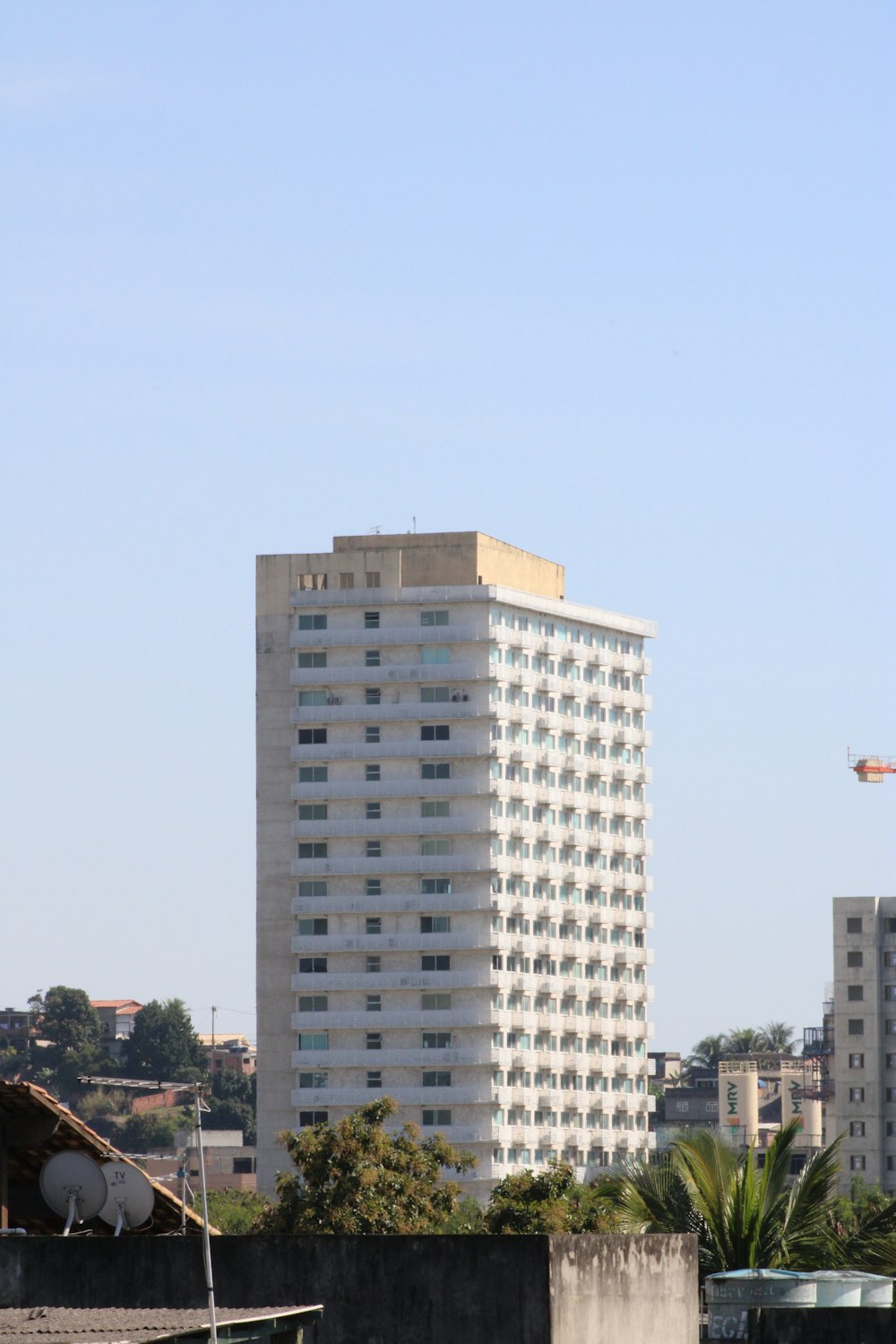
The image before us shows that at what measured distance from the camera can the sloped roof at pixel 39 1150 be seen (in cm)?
2950

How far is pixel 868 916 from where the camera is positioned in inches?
6786

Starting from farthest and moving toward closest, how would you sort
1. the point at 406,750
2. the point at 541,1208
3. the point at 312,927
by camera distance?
1. the point at 406,750
2. the point at 312,927
3. the point at 541,1208

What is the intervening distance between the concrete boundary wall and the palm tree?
5526 mm

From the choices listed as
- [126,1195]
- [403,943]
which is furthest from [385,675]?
[126,1195]

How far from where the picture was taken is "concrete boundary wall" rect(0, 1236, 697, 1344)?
2603cm

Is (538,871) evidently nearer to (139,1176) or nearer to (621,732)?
(621,732)

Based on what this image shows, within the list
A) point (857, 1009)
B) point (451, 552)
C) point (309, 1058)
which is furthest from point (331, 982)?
point (857, 1009)

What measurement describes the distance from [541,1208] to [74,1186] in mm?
51150

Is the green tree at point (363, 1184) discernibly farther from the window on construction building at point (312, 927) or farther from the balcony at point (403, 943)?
the window on construction building at point (312, 927)

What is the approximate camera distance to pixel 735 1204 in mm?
33406

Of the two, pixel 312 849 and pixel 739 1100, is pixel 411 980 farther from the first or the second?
pixel 739 1100

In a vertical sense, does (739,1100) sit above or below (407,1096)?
below

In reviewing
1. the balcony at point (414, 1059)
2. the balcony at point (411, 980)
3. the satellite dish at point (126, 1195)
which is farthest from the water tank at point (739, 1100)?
the satellite dish at point (126, 1195)

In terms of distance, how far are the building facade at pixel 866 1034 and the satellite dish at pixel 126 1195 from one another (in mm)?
146595
